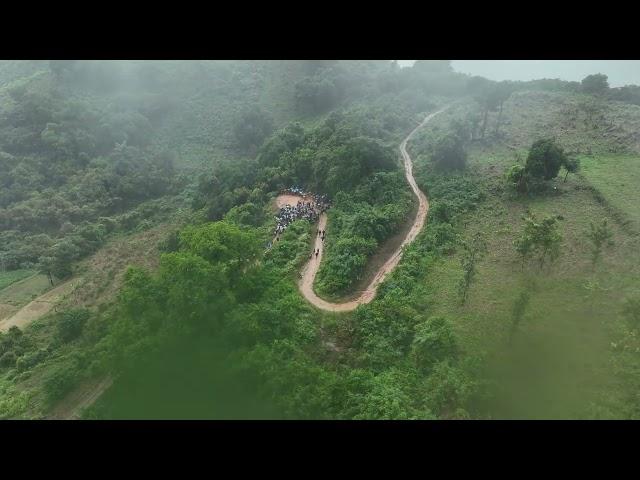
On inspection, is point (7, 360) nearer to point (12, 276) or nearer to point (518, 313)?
point (12, 276)

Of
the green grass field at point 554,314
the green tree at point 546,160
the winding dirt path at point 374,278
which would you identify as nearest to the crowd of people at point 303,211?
the winding dirt path at point 374,278

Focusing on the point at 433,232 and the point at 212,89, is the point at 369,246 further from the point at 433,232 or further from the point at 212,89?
the point at 212,89

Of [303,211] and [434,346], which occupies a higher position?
[303,211]

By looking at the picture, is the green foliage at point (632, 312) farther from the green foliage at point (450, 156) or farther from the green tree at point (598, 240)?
the green foliage at point (450, 156)

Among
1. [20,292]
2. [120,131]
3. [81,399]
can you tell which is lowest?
[81,399]

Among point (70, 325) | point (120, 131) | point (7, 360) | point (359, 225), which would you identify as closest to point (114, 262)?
point (70, 325)

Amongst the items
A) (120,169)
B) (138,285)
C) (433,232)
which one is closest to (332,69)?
(120,169)
